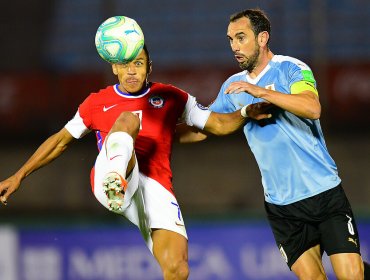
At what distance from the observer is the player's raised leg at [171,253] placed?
5086 mm

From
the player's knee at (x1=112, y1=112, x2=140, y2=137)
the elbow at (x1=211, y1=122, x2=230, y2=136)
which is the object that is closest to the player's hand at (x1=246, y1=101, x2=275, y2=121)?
the elbow at (x1=211, y1=122, x2=230, y2=136)

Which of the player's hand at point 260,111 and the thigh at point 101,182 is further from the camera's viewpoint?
the player's hand at point 260,111

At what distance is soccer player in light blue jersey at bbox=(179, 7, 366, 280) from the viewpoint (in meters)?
5.09

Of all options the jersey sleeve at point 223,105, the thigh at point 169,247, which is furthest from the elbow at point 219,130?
the thigh at point 169,247

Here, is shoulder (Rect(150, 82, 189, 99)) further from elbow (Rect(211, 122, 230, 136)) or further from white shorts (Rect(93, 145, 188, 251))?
white shorts (Rect(93, 145, 188, 251))

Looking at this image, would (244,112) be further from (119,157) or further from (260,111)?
(119,157)

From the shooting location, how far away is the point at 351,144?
392 inches

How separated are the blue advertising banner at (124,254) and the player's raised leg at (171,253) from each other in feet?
9.54

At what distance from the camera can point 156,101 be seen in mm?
5414

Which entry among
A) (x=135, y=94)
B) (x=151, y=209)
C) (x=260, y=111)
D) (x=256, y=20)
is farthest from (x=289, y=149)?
(x=135, y=94)

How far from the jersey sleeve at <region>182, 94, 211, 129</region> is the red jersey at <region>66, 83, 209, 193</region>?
10 cm

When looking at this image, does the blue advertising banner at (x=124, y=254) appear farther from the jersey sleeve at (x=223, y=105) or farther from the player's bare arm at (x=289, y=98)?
the player's bare arm at (x=289, y=98)

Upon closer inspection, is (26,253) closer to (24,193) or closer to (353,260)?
(24,193)

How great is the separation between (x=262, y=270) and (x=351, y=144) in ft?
8.47
